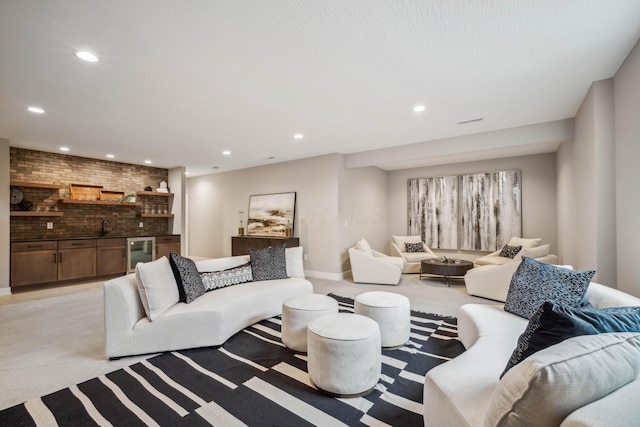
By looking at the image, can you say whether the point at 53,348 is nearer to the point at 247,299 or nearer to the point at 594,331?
the point at 247,299

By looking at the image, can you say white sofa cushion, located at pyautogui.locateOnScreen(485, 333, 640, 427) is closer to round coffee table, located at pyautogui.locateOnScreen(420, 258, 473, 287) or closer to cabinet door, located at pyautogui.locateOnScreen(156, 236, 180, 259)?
round coffee table, located at pyautogui.locateOnScreen(420, 258, 473, 287)

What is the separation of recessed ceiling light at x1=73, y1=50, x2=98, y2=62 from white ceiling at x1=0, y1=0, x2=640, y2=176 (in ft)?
→ 0.18

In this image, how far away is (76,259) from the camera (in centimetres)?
559

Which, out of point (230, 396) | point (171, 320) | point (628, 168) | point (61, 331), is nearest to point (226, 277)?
point (171, 320)

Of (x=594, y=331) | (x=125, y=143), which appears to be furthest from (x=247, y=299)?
(x=125, y=143)

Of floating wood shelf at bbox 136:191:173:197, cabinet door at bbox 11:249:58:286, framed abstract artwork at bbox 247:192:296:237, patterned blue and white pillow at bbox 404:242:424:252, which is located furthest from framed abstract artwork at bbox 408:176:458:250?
cabinet door at bbox 11:249:58:286

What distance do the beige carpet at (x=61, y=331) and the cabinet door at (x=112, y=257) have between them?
1.98 feet

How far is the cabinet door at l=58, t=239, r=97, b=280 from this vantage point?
543 cm

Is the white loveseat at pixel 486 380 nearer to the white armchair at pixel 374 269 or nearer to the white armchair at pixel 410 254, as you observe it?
the white armchair at pixel 374 269

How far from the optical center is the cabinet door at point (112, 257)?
19.5ft

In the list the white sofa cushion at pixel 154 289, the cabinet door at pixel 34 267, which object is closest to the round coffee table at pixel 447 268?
the white sofa cushion at pixel 154 289

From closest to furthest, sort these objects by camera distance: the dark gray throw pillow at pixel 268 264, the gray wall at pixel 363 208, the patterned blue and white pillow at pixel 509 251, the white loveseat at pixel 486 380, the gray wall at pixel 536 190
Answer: the white loveseat at pixel 486 380 → the dark gray throw pillow at pixel 268 264 → the patterned blue and white pillow at pixel 509 251 → the gray wall at pixel 536 190 → the gray wall at pixel 363 208

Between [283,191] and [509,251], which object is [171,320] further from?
[509,251]

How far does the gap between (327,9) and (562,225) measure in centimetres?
550
